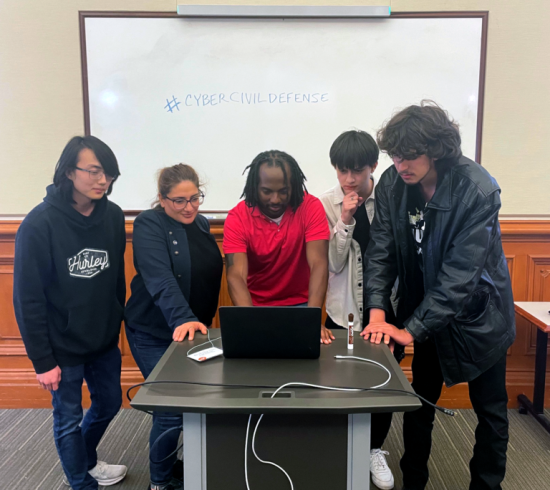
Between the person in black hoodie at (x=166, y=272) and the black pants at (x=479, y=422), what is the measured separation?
0.93 meters

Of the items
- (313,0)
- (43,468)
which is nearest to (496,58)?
(313,0)

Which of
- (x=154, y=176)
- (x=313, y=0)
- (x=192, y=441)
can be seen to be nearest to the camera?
(x=192, y=441)

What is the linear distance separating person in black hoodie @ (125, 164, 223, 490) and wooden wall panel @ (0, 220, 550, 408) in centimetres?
71

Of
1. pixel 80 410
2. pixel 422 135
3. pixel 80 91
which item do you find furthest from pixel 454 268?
pixel 80 91

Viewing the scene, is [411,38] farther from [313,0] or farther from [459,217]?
[459,217]

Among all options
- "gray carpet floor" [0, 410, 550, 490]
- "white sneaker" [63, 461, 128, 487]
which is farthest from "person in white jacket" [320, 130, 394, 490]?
"white sneaker" [63, 461, 128, 487]

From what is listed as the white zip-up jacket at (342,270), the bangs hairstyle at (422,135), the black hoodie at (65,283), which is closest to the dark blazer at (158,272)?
the black hoodie at (65,283)

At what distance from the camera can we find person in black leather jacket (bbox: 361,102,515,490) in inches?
54.9

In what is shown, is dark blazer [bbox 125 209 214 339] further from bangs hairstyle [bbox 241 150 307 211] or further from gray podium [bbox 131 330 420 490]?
gray podium [bbox 131 330 420 490]

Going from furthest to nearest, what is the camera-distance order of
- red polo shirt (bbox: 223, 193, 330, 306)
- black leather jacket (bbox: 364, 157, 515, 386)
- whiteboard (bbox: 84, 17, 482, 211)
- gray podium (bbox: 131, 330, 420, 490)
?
1. whiteboard (bbox: 84, 17, 482, 211)
2. red polo shirt (bbox: 223, 193, 330, 306)
3. black leather jacket (bbox: 364, 157, 515, 386)
4. gray podium (bbox: 131, 330, 420, 490)

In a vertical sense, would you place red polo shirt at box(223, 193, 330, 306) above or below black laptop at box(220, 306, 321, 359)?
above

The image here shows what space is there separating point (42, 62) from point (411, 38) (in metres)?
2.01

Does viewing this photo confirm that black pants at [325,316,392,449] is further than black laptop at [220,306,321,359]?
Yes

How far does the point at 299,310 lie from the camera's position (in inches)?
46.6
